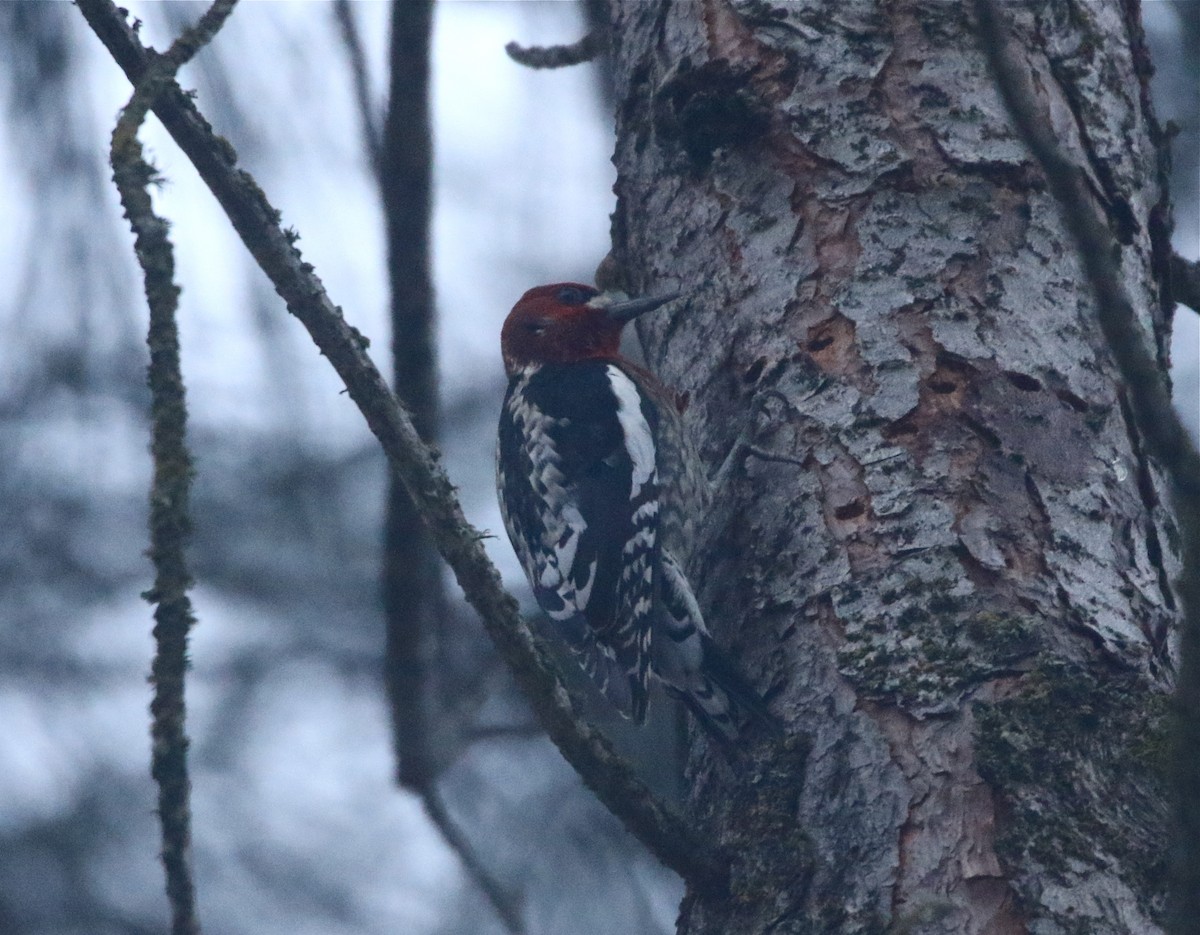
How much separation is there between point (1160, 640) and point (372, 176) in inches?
80.2

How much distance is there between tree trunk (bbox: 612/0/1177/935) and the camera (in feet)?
7.00

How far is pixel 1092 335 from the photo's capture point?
276 cm

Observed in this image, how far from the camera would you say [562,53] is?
411 centimetres

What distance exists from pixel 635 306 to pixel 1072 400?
4.09 feet

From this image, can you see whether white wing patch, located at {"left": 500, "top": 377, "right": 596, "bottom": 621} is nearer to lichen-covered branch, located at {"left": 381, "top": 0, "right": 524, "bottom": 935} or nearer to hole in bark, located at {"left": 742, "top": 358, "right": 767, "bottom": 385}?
lichen-covered branch, located at {"left": 381, "top": 0, "right": 524, "bottom": 935}

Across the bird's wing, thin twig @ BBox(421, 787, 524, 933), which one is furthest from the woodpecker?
thin twig @ BBox(421, 787, 524, 933)

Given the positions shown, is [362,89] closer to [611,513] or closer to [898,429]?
[611,513]

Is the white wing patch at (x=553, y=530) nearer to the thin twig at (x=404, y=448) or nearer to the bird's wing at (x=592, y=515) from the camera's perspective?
the bird's wing at (x=592, y=515)

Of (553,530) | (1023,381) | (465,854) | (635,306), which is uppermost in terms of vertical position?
(635,306)

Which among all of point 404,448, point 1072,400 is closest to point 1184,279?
point 1072,400

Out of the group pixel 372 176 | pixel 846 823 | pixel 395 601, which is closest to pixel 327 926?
pixel 395 601

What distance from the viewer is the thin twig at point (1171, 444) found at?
1.30 m

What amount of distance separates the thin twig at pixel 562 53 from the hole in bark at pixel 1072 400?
80.6 inches

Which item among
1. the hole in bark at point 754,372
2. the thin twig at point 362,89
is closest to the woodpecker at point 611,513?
the hole in bark at point 754,372
